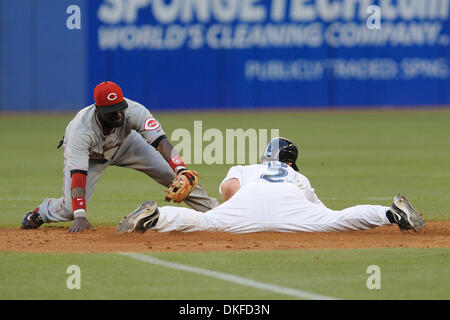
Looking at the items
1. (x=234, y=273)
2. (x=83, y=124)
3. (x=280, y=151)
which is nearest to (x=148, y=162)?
(x=83, y=124)

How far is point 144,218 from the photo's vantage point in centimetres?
877

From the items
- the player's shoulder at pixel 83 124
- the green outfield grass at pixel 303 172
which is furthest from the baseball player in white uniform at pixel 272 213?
the player's shoulder at pixel 83 124

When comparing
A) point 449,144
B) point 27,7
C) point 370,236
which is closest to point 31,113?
point 27,7

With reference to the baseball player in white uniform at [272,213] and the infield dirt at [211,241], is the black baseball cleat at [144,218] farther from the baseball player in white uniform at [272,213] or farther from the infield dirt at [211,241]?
the infield dirt at [211,241]

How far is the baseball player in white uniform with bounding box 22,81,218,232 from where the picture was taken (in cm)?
945

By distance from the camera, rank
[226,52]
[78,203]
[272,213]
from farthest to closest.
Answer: [226,52] → [78,203] → [272,213]

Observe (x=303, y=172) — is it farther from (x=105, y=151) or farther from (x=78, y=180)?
(x=78, y=180)

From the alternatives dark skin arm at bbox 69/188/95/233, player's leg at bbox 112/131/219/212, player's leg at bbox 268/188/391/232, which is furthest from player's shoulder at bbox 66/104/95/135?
player's leg at bbox 268/188/391/232

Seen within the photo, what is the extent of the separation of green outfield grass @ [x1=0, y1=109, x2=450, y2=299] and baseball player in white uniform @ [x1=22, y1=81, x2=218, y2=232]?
0.69m

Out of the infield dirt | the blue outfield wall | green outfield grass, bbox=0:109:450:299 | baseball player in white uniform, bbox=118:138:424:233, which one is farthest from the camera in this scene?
the blue outfield wall

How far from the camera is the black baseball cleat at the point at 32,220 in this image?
10141 millimetres

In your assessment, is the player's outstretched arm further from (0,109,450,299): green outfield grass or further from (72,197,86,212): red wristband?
(0,109,450,299): green outfield grass

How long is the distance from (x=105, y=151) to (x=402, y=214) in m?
3.12

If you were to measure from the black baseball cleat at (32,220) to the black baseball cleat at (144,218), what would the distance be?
1.55 m
